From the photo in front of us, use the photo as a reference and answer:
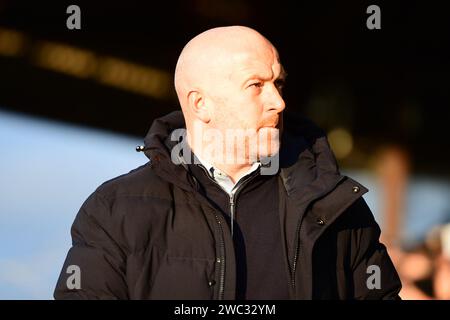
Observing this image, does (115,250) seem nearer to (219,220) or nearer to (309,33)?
(219,220)

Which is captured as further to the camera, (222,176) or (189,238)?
(222,176)

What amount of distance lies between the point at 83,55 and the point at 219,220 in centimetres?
338

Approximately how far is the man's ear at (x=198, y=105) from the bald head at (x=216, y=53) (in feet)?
0.05

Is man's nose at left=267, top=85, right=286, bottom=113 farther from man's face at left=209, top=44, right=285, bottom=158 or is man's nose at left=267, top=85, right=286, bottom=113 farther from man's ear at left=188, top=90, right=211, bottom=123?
man's ear at left=188, top=90, right=211, bottom=123

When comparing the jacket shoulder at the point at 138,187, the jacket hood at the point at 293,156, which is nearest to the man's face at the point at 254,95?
the jacket hood at the point at 293,156

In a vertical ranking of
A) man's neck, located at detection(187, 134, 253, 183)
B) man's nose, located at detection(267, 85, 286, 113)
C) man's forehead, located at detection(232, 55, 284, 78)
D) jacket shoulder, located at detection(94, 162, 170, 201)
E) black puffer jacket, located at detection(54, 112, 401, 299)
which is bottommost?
black puffer jacket, located at detection(54, 112, 401, 299)

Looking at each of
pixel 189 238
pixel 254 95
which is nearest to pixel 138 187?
pixel 189 238

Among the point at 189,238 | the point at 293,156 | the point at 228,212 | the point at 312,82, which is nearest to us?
the point at 189,238

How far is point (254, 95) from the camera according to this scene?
286 cm

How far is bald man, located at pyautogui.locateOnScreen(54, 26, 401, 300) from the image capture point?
9.05 feet

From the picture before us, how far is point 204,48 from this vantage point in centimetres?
291

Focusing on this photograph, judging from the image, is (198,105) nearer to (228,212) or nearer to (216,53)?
(216,53)

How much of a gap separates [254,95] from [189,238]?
1.34 feet

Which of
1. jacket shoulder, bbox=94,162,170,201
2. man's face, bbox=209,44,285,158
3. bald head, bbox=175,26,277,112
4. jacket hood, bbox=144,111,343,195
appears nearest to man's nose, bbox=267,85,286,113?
Answer: man's face, bbox=209,44,285,158
